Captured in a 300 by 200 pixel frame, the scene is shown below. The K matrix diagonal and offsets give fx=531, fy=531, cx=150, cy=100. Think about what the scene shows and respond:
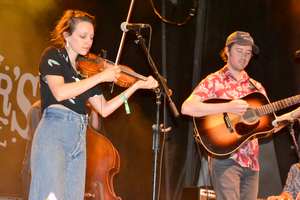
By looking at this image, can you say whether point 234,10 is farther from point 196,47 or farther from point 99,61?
point 99,61

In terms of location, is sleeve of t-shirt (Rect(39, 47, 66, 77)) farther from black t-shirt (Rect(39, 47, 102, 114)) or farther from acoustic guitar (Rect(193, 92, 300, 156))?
acoustic guitar (Rect(193, 92, 300, 156))

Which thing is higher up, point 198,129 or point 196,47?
point 196,47

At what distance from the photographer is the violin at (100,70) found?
346 cm

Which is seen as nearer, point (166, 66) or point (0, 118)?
point (0, 118)

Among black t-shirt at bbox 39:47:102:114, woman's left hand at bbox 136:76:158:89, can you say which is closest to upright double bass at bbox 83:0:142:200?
woman's left hand at bbox 136:76:158:89

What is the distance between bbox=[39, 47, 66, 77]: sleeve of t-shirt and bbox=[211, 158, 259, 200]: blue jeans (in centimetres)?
151

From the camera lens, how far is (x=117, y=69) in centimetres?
305

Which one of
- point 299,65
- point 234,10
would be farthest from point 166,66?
point 299,65

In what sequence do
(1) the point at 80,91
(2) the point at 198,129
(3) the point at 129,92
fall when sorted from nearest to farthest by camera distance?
(1) the point at 80,91 → (3) the point at 129,92 → (2) the point at 198,129

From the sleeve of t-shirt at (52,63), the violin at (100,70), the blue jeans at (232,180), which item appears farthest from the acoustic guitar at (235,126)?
the sleeve of t-shirt at (52,63)

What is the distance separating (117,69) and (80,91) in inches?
10.3

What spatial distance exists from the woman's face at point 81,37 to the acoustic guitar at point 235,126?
1.33m

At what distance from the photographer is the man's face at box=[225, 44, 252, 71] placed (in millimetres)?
→ 4133

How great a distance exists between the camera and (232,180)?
150 inches
